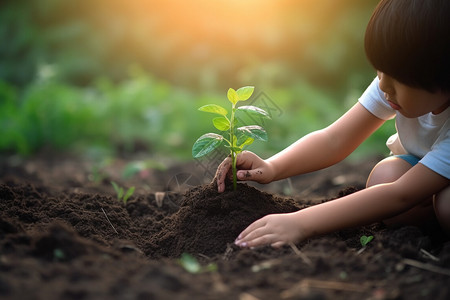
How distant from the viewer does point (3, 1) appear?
8.04 m

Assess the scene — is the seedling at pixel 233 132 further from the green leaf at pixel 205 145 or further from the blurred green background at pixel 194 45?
the blurred green background at pixel 194 45

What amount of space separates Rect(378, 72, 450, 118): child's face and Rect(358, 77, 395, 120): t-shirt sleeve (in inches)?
12.4

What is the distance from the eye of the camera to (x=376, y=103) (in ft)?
7.77

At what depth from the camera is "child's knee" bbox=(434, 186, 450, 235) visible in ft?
6.72

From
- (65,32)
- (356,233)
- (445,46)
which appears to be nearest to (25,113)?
(65,32)

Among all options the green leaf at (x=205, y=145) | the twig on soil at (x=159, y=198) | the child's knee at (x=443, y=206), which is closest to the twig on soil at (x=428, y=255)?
the child's knee at (x=443, y=206)

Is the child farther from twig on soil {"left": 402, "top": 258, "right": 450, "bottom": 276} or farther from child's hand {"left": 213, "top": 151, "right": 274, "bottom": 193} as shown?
twig on soil {"left": 402, "top": 258, "right": 450, "bottom": 276}

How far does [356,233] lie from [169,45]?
6303 millimetres

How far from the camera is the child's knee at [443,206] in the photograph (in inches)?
80.7

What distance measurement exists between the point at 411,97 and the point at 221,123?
745mm

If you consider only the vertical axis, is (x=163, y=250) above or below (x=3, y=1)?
below

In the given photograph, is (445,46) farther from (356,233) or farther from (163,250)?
(163,250)

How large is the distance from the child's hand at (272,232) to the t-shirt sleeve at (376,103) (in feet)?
2.55

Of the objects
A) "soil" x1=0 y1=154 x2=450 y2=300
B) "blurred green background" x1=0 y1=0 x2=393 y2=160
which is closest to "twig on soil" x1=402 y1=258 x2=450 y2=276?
"soil" x1=0 y1=154 x2=450 y2=300
